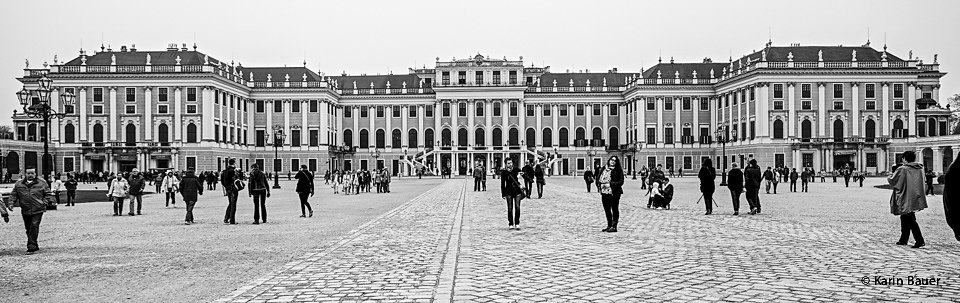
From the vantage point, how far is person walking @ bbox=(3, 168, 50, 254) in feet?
44.5

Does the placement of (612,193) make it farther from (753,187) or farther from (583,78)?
(583,78)

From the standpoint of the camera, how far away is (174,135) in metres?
77.4

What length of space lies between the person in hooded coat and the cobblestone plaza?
72cm

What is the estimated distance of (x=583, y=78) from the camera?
101 metres

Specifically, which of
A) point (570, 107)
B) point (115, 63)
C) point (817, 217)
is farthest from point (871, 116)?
point (115, 63)

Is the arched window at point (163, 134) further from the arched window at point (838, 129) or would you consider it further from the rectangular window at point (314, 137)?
the arched window at point (838, 129)

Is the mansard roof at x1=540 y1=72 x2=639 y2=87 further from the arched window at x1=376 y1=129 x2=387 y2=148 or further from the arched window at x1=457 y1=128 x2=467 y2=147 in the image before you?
the arched window at x1=376 y1=129 x2=387 y2=148

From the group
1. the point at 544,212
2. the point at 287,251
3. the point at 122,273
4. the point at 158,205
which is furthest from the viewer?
the point at 158,205

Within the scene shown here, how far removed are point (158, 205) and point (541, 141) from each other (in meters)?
70.6

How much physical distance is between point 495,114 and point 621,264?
3390 inches

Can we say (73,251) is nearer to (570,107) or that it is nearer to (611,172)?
(611,172)

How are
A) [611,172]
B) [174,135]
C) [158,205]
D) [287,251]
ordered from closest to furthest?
[287,251], [611,172], [158,205], [174,135]

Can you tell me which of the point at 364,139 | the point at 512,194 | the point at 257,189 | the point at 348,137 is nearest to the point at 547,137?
the point at 364,139

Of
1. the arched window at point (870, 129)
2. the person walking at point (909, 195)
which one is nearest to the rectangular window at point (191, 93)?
the arched window at point (870, 129)
